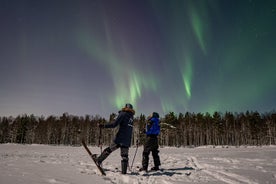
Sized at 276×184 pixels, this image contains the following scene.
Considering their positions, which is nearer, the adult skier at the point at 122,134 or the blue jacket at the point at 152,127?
the adult skier at the point at 122,134

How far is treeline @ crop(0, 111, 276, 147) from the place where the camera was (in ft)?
206

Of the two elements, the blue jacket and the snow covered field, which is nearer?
the snow covered field

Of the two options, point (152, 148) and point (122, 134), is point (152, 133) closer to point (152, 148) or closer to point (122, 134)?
point (152, 148)

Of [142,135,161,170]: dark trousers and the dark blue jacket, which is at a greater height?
the dark blue jacket

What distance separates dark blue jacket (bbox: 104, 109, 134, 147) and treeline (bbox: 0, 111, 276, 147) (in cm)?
5376

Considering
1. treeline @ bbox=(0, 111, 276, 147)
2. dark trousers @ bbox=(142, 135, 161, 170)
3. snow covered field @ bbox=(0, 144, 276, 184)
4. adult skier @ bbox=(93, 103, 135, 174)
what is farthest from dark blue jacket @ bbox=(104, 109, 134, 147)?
treeline @ bbox=(0, 111, 276, 147)

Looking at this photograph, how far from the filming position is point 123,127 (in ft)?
18.9

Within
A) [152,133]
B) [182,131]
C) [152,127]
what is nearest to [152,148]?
[152,133]

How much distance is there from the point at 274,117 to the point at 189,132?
30853 mm

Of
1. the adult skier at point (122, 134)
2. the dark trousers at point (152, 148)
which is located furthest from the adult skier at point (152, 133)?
the adult skier at point (122, 134)

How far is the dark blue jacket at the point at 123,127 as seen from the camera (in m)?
5.61

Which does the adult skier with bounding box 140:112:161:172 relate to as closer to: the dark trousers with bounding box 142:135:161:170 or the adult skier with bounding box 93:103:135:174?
the dark trousers with bounding box 142:135:161:170

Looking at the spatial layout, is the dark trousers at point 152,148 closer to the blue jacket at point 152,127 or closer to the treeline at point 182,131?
the blue jacket at point 152,127

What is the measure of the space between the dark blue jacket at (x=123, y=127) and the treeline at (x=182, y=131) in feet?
176
